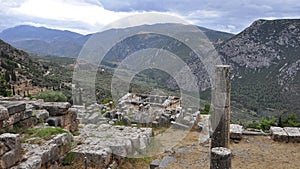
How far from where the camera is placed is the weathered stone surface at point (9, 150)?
19.3 feet

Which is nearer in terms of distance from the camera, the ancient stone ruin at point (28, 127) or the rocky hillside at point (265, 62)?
the ancient stone ruin at point (28, 127)

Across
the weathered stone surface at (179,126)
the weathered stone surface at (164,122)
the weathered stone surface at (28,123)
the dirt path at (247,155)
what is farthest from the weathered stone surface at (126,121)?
the weathered stone surface at (28,123)

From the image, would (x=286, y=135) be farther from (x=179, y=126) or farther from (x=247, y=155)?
(x=179, y=126)

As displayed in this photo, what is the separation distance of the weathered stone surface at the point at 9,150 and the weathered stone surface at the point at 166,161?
13.8 ft

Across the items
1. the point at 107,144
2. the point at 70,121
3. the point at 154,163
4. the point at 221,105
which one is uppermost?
the point at 221,105

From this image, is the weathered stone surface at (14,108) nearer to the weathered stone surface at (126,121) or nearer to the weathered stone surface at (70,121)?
the weathered stone surface at (70,121)

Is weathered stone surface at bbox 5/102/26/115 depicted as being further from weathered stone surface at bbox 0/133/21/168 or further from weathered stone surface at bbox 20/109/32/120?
weathered stone surface at bbox 0/133/21/168

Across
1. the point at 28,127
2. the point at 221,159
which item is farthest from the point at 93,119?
the point at 221,159

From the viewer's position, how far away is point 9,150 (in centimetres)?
614

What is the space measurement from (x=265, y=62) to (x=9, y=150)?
76111 millimetres

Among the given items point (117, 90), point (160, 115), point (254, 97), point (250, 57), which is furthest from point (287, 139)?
point (250, 57)

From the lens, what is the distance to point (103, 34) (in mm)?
12977

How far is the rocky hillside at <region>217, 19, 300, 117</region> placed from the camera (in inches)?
2507

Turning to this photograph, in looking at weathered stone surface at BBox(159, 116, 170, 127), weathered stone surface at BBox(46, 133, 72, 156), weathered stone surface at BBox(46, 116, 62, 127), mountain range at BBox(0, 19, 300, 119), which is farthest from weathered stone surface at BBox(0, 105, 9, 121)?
mountain range at BBox(0, 19, 300, 119)
